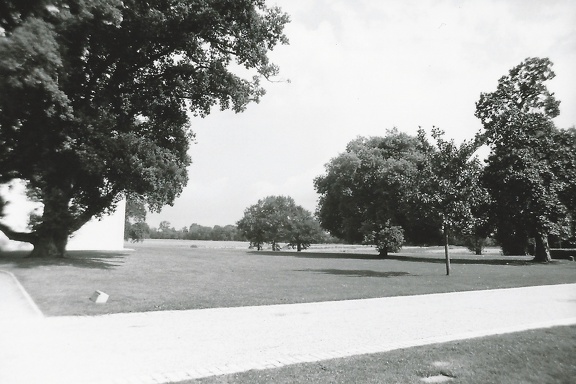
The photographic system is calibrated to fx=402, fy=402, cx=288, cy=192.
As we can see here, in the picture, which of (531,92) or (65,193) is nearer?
(65,193)

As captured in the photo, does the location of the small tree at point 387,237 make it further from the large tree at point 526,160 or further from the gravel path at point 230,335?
the gravel path at point 230,335

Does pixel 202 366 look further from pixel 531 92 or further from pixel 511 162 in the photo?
pixel 531 92

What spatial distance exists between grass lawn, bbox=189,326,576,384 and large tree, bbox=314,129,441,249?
1174 inches

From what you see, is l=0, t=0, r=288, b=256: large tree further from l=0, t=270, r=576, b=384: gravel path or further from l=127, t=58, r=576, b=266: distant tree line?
l=127, t=58, r=576, b=266: distant tree line

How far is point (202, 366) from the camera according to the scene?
5609 millimetres

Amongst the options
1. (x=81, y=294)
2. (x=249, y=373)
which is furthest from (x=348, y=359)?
(x=81, y=294)

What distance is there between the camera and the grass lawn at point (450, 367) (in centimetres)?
510

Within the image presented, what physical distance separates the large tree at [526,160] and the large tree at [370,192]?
276 inches

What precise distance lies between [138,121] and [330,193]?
91.2 feet

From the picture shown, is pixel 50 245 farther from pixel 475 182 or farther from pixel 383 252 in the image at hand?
pixel 383 252

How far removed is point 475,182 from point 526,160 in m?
15.9

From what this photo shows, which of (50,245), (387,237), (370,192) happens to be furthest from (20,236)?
(370,192)

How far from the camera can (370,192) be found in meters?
44.1

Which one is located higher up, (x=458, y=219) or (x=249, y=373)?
(x=458, y=219)
